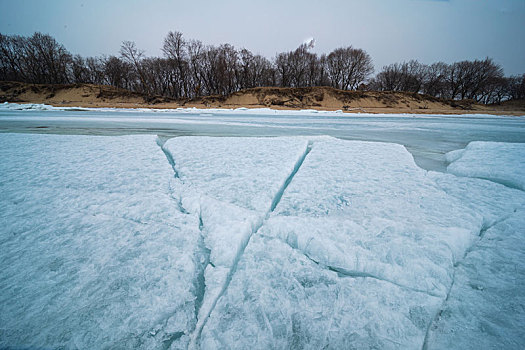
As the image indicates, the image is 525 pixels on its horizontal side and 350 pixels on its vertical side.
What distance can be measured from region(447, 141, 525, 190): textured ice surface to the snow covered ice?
3 centimetres

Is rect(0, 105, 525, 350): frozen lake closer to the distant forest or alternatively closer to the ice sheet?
the ice sheet

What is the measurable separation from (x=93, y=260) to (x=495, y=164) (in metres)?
3.29

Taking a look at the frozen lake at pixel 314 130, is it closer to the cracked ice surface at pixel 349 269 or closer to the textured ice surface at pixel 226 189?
the cracked ice surface at pixel 349 269

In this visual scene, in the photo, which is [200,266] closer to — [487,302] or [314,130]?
[487,302]

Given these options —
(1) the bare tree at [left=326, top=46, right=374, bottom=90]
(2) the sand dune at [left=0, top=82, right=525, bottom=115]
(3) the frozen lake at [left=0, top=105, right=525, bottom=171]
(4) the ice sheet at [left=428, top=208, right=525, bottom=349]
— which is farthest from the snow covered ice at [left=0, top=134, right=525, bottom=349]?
(1) the bare tree at [left=326, top=46, right=374, bottom=90]

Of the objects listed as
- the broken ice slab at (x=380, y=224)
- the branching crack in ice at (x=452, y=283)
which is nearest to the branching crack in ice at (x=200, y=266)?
the broken ice slab at (x=380, y=224)

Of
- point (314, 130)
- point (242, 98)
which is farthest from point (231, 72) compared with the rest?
point (314, 130)

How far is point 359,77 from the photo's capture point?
104 feet

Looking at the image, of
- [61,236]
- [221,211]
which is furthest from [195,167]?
[61,236]

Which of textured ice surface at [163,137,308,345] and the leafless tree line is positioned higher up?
the leafless tree line

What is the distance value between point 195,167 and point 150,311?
53.0 inches

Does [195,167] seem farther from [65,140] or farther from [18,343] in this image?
[65,140]

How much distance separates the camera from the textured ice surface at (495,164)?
1.70m

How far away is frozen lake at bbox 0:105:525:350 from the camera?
0.66 m
